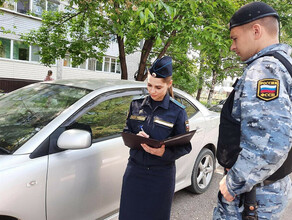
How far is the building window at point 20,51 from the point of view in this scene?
13812mm

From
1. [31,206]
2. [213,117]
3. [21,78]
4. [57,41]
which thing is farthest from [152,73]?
[21,78]

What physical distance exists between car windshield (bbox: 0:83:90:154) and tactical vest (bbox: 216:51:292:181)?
143 centimetres

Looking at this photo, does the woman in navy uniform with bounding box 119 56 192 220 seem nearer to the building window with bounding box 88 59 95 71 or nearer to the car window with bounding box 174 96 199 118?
the car window with bounding box 174 96 199 118

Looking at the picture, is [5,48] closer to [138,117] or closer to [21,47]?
[21,47]

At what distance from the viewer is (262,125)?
3.78 feet

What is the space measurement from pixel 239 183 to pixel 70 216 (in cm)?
142

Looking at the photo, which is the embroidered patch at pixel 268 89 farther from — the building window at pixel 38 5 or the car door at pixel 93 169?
the building window at pixel 38 5

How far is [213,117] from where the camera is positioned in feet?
12.1

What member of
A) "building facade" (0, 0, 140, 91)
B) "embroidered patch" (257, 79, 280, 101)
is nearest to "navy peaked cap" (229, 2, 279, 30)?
"embroidered patch" (257, 79, 280, 101)

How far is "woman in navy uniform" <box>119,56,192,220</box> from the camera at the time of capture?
6.10 ft

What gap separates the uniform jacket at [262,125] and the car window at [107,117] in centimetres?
140

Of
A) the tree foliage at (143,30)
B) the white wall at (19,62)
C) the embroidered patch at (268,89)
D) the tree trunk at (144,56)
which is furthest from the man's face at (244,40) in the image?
the white wall at (19,62)

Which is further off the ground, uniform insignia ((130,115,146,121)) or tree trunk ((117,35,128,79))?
tree trunk ((117,35,128,79))

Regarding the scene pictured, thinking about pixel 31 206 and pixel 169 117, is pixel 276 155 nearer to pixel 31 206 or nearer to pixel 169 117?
pixel 169 117
